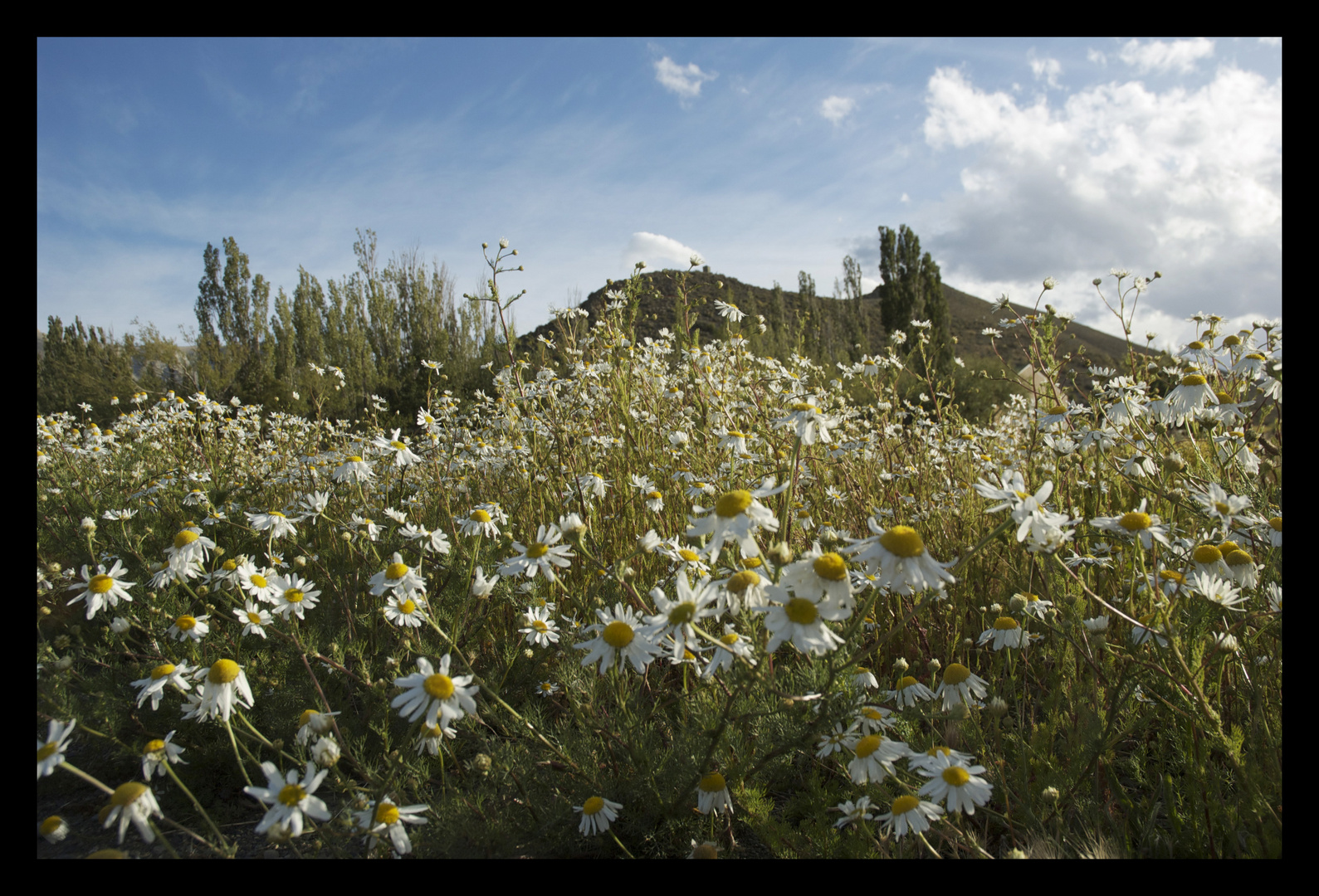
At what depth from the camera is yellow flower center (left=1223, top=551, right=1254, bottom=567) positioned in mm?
1449

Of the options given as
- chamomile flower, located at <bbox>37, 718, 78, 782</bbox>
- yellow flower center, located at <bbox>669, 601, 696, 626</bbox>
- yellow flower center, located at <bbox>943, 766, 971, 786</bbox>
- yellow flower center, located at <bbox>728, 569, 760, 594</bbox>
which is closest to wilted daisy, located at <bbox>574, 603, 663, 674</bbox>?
yellow flower center, located at <bbox>669, 601, 696, 626</bbox>

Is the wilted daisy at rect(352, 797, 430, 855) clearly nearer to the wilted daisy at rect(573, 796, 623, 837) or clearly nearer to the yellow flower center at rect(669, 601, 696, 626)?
the wilted daisy at rect(573, 796, 623, 837)

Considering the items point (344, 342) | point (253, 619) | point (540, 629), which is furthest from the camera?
point (344, 342)

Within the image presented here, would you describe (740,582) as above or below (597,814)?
above

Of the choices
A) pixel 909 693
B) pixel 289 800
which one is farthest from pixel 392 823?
pixel 909 693

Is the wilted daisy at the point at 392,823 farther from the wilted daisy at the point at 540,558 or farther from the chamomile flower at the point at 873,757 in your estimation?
the chamomile flower at the point at 873,757

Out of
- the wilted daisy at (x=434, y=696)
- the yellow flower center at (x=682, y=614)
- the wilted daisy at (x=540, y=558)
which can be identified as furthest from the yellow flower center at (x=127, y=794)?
the yellow flower center at (x=682, y=614)

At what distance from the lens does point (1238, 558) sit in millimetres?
1449

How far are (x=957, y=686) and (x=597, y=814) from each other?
1040 mm

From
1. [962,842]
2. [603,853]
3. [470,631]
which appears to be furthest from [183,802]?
[962,842]

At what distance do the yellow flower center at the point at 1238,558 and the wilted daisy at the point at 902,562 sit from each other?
3.14 ft

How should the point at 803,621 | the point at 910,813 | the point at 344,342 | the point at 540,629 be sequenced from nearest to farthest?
the point at 803,621, the point at 910,813, the point at 540,629, the point at 344,342

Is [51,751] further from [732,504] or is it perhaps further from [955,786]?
[955,786]

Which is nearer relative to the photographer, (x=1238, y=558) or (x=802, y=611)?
(x=802, y=611)
